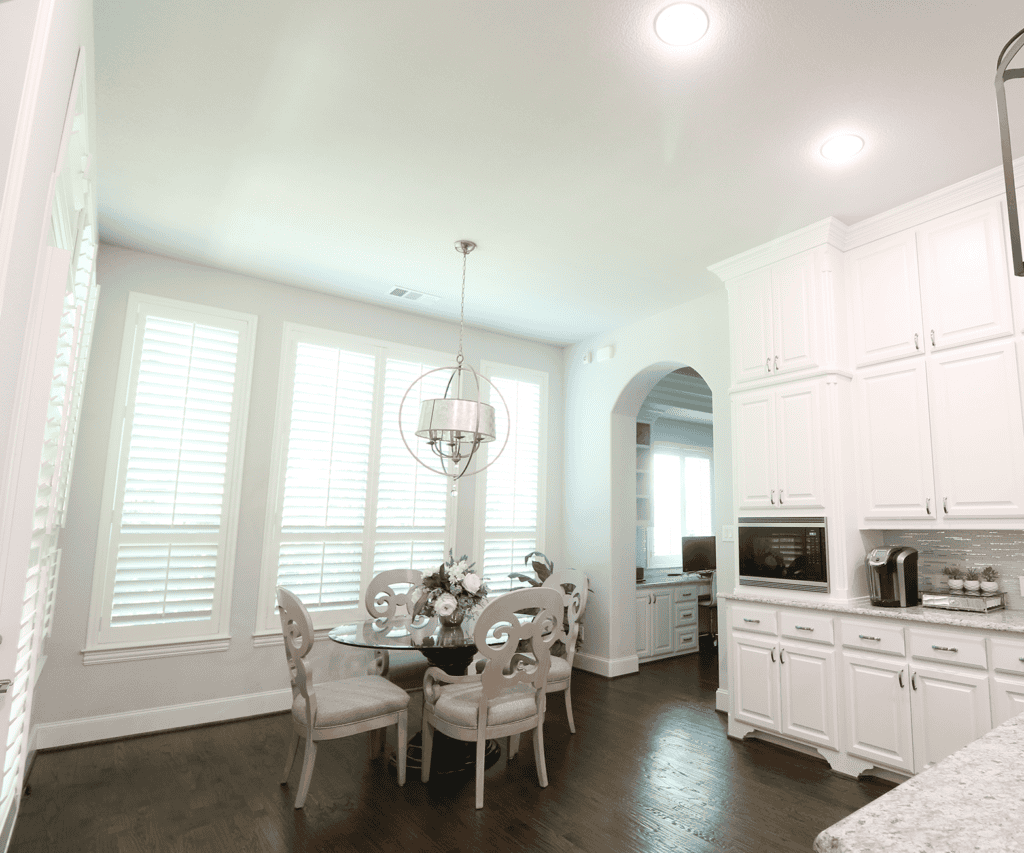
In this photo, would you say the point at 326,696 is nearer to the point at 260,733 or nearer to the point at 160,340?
the point at 260,733

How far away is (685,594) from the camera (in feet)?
20.1

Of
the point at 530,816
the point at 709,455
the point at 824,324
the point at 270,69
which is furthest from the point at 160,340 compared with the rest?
the point at 709,455

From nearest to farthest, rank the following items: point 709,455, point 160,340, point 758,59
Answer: point 758,59 < point 160,340 < point 709,455

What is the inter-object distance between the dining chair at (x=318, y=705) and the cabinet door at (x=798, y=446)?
2.56 meters

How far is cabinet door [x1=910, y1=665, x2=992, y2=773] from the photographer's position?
2738 mm

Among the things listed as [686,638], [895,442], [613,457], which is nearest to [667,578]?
[686,638]

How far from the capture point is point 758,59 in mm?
2332

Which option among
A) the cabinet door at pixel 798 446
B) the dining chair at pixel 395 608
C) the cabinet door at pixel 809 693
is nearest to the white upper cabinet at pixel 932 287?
the cabinet door at pixel 798 446

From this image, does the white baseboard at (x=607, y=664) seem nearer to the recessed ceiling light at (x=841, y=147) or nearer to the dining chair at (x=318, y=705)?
the dining chair at (x=318, y=705)

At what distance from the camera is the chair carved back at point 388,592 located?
4186 millimetres

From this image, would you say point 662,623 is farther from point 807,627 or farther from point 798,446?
point 798,446

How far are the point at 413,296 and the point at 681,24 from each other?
3141 millimetres

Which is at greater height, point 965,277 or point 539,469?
point 965,277

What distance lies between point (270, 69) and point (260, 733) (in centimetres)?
379
